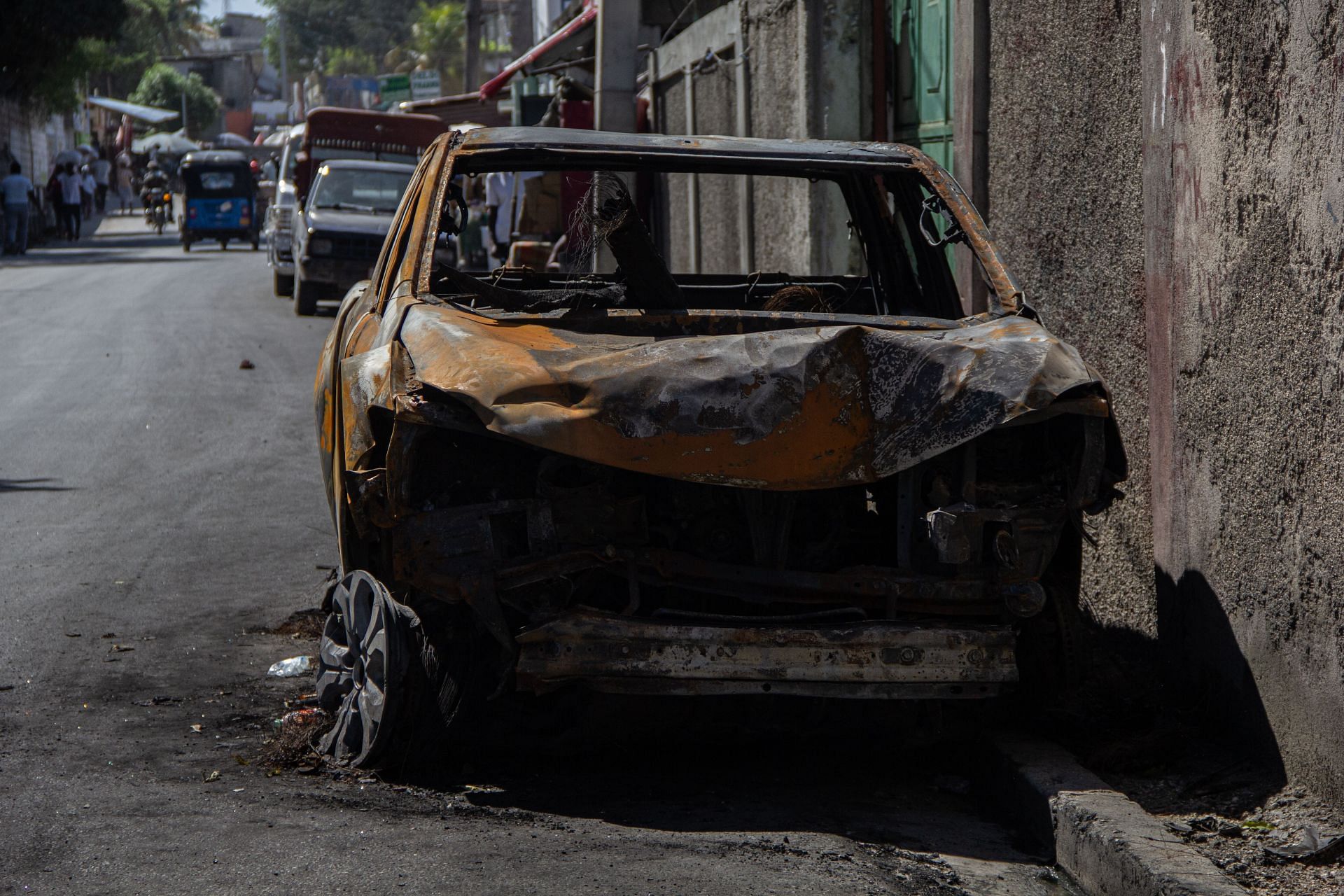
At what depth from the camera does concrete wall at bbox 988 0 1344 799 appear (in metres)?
4.09

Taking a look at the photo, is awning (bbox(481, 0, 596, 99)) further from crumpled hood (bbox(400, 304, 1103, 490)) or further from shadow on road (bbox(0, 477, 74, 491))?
crumpled hood (bbox(400, 304, 1103, 490))

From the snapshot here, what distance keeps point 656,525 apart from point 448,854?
108 centimetres

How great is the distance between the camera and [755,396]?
4.04 m

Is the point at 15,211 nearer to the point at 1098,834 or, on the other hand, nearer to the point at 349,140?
the point at 349,140

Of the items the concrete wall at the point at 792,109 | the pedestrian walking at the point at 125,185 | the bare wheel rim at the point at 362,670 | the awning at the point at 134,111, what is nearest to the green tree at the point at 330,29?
the awning at the point at 134,111

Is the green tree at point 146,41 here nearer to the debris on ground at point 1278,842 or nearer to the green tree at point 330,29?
the green tree at point 330,29

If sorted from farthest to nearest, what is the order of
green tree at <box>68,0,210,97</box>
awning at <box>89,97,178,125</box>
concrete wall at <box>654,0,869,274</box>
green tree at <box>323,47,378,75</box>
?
green tree at <box>323,47,378,75</box> → green tree at <box>68,0,210,97</box> → awning at <box>89,97,178,125</box> → concrete wall at <box>654,0,869,274</box>

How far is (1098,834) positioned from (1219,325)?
1720 millimetres

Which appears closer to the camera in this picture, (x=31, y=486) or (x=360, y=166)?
(x=31, y=486)

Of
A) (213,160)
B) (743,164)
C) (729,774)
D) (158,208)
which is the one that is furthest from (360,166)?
(158,208)

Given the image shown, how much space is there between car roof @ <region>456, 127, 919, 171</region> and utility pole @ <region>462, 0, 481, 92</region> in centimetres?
3169

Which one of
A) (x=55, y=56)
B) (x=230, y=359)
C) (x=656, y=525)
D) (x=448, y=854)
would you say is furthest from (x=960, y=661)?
(x=55, y=56)

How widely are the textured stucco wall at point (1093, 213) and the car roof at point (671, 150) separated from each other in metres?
0.85

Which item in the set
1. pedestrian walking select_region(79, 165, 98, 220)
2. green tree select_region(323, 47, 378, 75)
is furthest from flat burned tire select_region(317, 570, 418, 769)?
green tree select_region(323, 47, 378, 75)
